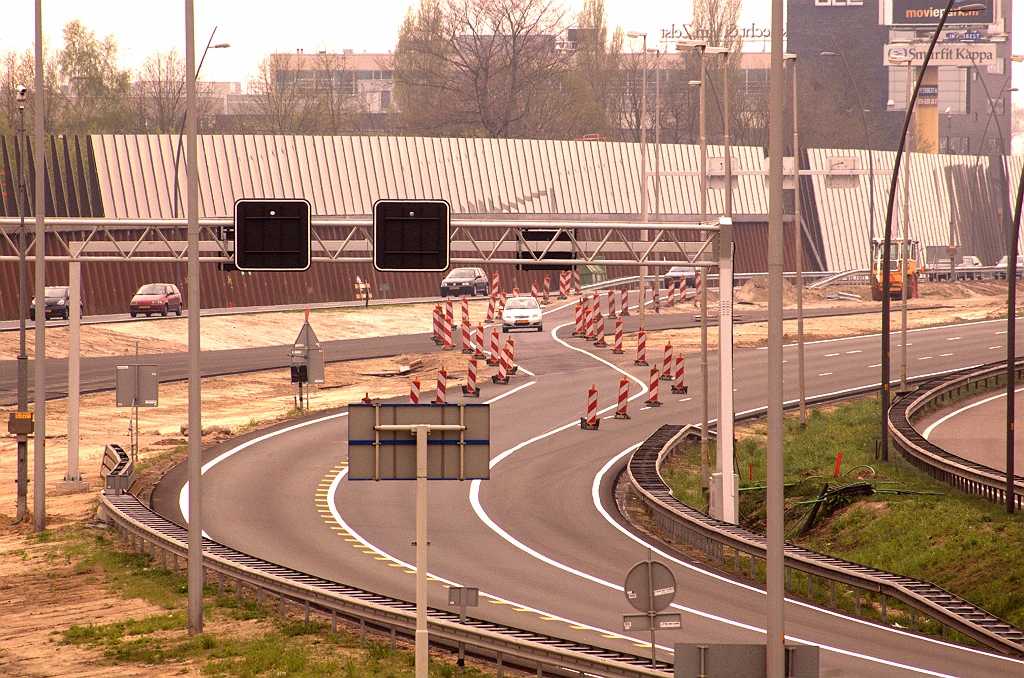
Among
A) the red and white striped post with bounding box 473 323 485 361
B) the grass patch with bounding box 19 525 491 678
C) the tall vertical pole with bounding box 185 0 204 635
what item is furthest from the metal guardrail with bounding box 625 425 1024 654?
the red and white striped post with bounding box 473 323 485 361

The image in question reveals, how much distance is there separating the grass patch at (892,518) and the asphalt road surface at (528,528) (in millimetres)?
2508

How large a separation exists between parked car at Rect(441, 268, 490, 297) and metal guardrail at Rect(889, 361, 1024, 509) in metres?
30.8

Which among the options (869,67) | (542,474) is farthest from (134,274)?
(869,67)

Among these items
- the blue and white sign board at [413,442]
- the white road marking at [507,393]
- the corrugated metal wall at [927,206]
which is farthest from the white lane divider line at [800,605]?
the corrugated metal wall at [927,206]

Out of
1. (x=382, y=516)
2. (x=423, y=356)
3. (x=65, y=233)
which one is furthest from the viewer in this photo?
(x=65, y=233)

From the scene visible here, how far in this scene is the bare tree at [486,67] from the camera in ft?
312

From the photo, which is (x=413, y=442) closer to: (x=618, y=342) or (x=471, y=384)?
(x=471, y=384)

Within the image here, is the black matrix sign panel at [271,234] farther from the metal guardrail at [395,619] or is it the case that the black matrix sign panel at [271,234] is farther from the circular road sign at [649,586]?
the circular road sign at [649,586]

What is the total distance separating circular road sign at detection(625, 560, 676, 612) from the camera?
12.7 metres

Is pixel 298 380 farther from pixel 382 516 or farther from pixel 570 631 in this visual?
pixel 570 631

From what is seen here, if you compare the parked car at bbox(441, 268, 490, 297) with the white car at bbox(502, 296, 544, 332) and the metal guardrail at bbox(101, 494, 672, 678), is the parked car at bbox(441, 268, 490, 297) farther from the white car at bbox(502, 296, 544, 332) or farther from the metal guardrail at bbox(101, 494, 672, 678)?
the metal guardrail at bbox(101, 494, 672, 678)

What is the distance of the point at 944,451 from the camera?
28.6m

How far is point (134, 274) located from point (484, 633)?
167ft

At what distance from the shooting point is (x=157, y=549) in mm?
22953
